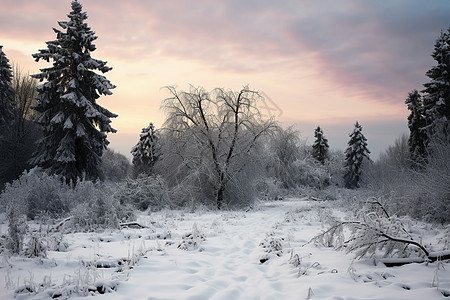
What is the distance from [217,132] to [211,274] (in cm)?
1333

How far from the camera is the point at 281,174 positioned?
28594 mm

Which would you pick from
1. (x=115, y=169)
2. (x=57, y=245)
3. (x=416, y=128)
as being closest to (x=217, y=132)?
(x=57, y=245)

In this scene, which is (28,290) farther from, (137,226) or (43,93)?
(43,93)

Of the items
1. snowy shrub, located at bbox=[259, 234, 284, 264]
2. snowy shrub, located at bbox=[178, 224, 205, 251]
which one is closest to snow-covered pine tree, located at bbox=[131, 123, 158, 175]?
snowy shrub, located at bbox=[178, 224, 205, 251]

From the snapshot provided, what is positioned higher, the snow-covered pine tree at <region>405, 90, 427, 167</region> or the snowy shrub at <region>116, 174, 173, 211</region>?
the snow-covered pine tree at <region>405, 90, 427, 167</region>

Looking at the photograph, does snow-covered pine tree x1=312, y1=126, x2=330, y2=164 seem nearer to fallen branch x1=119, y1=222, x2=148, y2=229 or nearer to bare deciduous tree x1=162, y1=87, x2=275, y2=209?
bare deciduous tree x1=162, y1=87, x2=275, y2=209

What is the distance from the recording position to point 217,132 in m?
18.1

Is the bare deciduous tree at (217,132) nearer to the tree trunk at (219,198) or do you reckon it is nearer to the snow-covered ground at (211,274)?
the tree trunk at (219,198)

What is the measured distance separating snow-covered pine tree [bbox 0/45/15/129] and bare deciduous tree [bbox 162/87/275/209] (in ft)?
55.6

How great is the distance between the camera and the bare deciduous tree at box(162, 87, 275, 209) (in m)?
17.4

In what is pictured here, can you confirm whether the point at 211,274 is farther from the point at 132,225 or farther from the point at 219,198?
the point at 219,198

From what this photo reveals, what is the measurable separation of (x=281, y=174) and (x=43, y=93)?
20.8 m

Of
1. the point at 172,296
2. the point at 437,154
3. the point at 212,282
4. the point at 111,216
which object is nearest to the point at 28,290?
the point at 172,296

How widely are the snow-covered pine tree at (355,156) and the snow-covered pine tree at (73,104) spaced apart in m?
37.9
